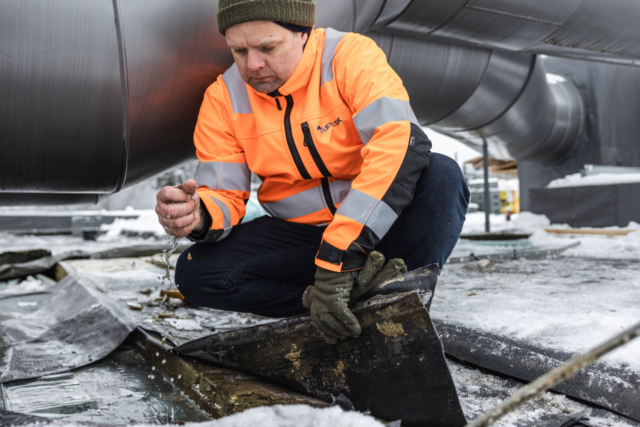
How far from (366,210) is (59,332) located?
155 cm

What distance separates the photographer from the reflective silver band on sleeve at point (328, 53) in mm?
1278

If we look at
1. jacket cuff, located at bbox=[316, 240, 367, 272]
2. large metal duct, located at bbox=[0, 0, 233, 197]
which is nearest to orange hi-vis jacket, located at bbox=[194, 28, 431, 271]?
jacket cuff, located at bbox=[316, 240, 367, 272]

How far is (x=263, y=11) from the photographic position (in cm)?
113

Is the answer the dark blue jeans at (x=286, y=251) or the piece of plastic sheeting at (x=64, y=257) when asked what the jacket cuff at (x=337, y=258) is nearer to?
the dark blue jeans at (x=286, y=251)

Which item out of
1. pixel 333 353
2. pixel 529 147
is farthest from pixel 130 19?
pixel 529 147

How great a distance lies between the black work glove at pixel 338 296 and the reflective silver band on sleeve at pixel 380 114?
1.03ft

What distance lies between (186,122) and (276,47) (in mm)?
519

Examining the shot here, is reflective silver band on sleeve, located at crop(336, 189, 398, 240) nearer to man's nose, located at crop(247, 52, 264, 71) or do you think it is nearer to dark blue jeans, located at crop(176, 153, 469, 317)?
dark blue jeans, located at crop(176, 153, 469, 317)

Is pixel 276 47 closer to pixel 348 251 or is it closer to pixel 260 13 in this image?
pixel 260 13

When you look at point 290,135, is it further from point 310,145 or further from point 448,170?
point 448,170

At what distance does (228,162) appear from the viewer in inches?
55.4

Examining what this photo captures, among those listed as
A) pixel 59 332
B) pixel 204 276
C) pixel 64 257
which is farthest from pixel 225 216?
pixel 64 257

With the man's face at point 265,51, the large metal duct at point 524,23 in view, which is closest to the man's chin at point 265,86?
the man's face at point 265,51

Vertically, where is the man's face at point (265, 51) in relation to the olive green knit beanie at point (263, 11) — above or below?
below
